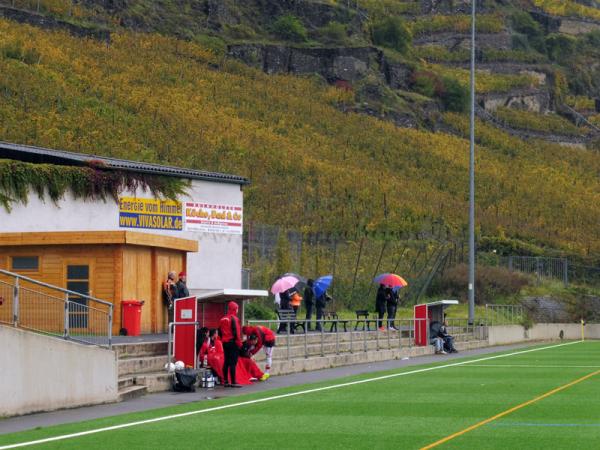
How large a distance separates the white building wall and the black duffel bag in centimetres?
1286

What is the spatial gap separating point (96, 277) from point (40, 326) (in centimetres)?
821

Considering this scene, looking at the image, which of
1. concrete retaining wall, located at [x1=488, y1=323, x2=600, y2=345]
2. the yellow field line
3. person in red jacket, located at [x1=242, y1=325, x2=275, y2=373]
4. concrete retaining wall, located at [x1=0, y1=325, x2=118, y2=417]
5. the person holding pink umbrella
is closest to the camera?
the yellow field line

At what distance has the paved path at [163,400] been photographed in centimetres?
1877

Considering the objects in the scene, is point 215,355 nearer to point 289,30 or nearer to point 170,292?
point 170,292

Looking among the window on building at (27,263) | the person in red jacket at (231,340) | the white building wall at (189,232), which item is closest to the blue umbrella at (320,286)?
the white building wall at (189,232)

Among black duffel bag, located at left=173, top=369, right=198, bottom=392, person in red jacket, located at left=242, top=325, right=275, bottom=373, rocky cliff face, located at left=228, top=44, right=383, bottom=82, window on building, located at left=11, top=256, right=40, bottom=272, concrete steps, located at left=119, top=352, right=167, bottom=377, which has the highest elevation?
rocky cliff face, located at left=228, top=44, right=383, bottom=82

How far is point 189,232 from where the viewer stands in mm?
41969

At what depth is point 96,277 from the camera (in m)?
29.4

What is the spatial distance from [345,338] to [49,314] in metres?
16.5

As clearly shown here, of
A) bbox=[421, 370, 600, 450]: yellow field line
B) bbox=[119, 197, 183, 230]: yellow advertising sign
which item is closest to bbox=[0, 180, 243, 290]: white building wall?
bbox=[119, 197, 183, 230]: yellow advertising sign

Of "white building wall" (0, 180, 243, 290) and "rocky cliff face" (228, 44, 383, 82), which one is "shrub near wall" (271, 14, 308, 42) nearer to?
"rocky cliff face" (228, 44, 383, 82)

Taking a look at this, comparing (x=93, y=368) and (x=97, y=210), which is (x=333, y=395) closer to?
(x=93, y=368)

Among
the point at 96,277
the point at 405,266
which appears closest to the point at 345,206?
the point at 405,266

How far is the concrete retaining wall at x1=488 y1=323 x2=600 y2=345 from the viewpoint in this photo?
5022 centimetres
